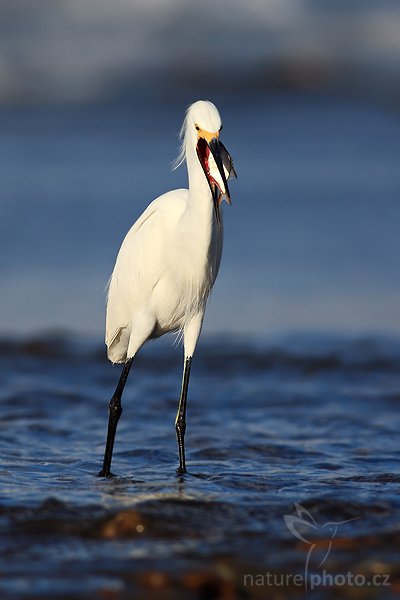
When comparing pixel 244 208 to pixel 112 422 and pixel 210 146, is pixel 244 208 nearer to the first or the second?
pixel 112 422

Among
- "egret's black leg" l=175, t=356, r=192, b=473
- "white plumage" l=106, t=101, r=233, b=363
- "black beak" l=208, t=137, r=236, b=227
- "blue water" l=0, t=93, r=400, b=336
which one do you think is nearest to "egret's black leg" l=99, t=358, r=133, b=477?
"white plumage" l=106, t=101, r=233, b=363

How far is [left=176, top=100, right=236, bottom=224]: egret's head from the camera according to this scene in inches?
218

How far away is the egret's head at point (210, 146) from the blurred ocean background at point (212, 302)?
1713mm

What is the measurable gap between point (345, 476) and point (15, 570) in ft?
8.15

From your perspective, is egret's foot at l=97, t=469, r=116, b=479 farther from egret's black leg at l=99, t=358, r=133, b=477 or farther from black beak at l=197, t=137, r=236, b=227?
black beak at l=197, t=137, r=236, b=227

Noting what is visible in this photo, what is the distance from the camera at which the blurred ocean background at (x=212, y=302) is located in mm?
4641

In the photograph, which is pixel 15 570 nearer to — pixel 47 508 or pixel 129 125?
pixel 47 508

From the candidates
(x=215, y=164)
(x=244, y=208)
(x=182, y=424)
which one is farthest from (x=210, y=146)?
(x=244, y=208)

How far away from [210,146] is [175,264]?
0.92 meters

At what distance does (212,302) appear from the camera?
1177cm

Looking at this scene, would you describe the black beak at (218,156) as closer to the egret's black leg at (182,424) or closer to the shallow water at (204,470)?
the egret's black leg at (182,424)

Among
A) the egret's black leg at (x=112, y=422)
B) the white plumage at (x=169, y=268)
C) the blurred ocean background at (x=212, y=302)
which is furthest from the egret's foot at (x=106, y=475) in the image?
the white plumage at (x=169, y=268)

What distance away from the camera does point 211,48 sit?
85.2 feet

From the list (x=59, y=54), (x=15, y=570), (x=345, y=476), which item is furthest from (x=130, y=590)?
(x=59, y=54)
